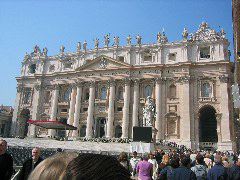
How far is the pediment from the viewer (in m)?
44.2

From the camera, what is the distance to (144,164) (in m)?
7.78

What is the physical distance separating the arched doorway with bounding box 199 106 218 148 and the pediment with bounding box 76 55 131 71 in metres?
13.0

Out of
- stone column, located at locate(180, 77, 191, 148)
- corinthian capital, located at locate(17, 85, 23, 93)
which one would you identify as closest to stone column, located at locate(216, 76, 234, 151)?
stone column, located at locate(180, 77, 191, 148)

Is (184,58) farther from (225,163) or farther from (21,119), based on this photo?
(225,163)

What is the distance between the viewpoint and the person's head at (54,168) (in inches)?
35.6

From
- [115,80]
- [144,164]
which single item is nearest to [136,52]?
[115,80]

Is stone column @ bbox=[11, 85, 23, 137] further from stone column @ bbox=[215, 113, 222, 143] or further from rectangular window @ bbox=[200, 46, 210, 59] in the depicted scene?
stone column @ bbox=[215, 113, 222, 143]

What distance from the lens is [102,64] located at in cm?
4547

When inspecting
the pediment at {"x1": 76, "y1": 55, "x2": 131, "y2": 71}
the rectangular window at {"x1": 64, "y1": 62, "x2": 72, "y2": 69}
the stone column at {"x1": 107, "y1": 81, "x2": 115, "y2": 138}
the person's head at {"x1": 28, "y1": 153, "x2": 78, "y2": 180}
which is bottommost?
the person's head at {"x1": 28, "y1": 153, "x2": 78, "y2": 180}

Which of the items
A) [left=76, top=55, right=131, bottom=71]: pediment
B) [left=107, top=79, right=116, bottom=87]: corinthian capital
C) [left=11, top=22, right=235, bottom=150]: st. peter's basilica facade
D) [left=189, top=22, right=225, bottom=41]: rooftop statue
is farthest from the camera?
[left=76, top=55, right=131, bottom=71]: pediment

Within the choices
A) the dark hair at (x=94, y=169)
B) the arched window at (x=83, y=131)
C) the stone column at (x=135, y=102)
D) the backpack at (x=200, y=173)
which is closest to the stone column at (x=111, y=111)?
the stone column at (x=135, y=102)

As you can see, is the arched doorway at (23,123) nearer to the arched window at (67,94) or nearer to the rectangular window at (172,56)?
the arched window at (67,94)

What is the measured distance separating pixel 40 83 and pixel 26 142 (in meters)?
15.6

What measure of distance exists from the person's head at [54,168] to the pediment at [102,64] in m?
42.6
